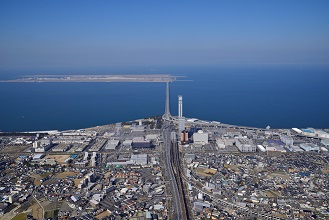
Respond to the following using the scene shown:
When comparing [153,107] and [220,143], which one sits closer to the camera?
[220,143]

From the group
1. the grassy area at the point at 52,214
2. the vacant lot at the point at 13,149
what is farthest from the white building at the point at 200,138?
the vacant lot at the point at 13,149

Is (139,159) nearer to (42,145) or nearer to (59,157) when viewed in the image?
(59,157)

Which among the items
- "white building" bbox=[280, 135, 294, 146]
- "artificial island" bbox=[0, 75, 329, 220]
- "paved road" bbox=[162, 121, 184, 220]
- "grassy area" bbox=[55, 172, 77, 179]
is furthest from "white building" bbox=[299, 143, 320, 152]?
"grassy area" bbox=[55, 172, 77, 179]

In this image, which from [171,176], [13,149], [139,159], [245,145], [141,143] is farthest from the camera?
[141,143]

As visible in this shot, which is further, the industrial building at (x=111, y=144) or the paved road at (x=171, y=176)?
the industrial building at (x=111, y=144)

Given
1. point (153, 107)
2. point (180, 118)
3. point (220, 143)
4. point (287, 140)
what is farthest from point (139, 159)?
point (153, 107)

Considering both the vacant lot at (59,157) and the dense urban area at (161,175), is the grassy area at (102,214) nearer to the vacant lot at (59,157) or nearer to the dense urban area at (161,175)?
the dense urban area at (161,175)
